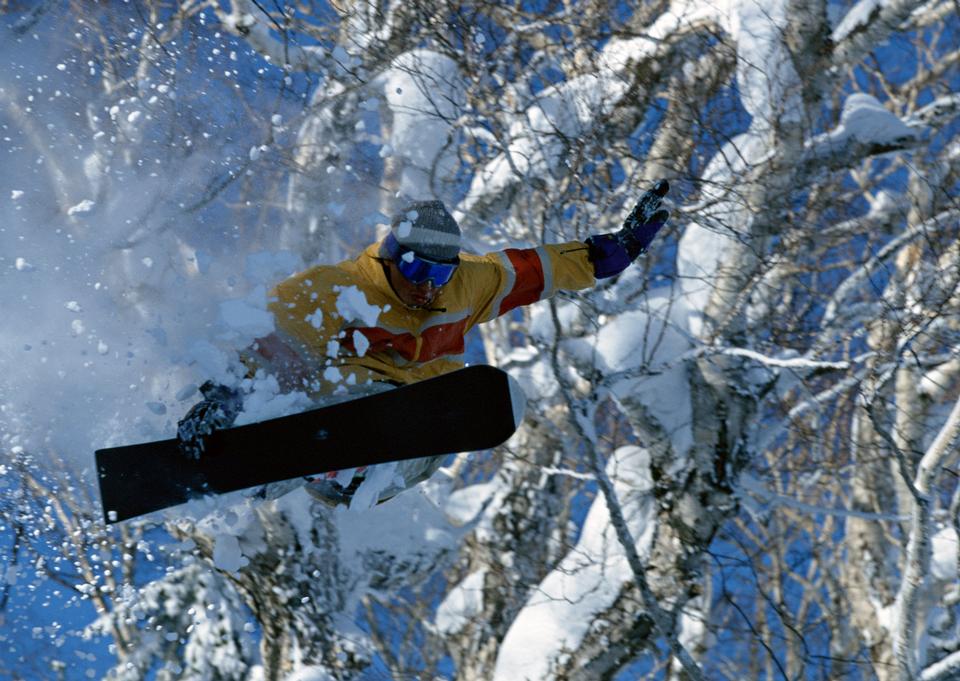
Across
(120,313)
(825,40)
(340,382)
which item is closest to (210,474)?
(340,382)

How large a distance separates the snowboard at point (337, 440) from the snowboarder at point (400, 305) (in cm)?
9

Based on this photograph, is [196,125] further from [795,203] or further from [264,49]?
[795,203]

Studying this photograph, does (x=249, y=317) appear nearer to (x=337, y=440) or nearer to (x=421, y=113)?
(x=337, y=440)

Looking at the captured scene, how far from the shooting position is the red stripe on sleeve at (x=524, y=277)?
325 centimetres

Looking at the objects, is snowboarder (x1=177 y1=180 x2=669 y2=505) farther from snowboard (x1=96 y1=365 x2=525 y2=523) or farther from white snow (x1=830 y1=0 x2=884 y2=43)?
white snow (x1=830 y1=0 x2=884 y2=43)

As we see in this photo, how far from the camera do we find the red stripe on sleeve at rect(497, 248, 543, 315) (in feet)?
10.6

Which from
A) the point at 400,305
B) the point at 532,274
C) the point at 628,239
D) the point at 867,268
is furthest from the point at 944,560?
the point at 400,305

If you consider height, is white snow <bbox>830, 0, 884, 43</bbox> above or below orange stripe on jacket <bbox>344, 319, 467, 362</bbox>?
above

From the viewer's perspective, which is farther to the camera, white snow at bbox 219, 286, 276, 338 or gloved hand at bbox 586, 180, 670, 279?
gloved hand at bbox 586, 180, 670, 279

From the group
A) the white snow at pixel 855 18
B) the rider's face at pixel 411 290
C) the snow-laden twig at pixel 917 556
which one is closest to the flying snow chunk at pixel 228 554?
the rider's face at pixel 411 290

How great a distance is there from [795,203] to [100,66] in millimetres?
3737

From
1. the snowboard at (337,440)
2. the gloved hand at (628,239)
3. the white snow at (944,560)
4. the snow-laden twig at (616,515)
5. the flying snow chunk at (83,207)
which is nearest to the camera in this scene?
the snowboard at (337,440)

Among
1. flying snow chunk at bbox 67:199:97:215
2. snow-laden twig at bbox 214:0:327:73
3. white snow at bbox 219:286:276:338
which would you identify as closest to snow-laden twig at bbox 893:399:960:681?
white snow at bbox 219:286:276:338

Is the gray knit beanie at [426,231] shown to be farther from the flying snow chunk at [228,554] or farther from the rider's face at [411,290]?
the flying snow chunk at [228,554]
